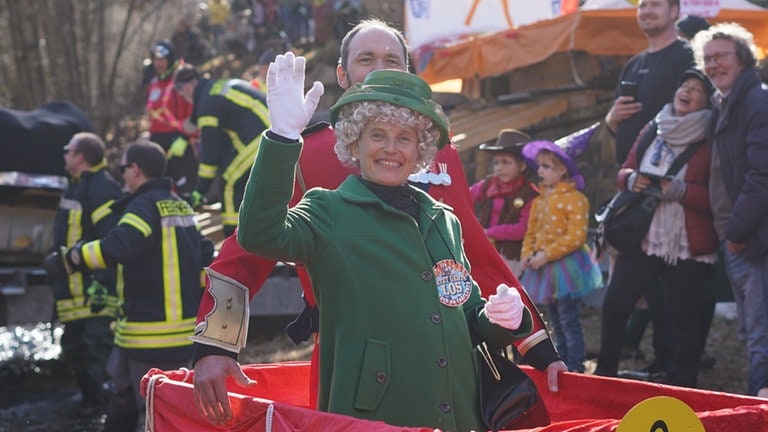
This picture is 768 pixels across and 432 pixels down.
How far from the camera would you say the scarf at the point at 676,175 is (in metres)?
6.82

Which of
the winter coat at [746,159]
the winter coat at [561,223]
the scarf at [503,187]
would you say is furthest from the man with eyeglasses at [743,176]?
the scarf at [503,187]

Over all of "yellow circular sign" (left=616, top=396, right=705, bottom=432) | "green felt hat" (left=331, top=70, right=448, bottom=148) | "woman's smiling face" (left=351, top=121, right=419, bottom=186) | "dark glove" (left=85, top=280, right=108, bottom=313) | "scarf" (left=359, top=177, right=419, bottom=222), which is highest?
"green felt hat" (left=331, top=70, right=448, bottom=148)

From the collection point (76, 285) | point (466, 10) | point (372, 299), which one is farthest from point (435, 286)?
point (466, 10)

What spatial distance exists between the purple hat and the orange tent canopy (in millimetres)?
2836

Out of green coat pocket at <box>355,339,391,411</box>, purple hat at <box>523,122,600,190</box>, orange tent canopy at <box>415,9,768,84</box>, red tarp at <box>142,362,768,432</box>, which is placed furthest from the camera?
orange tent canopy at <box>415,9,768,84</box>

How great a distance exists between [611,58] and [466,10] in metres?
3.18

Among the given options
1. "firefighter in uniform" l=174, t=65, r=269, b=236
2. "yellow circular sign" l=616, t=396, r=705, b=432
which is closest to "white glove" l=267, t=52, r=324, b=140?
"yellow circular sign" l=616, t=396, r=705, b=432

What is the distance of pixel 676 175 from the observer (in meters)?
6.90

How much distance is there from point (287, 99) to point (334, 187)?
96 centimetres

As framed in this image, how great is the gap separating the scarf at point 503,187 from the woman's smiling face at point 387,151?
447cm

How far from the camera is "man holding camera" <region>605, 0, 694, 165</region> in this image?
289 inches

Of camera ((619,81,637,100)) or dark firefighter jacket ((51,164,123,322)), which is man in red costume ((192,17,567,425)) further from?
dark firefighter jacket ((51,164,123,322))

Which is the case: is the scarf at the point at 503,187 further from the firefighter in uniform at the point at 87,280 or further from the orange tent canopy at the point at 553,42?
the orange tent canopy at the point at 553,42

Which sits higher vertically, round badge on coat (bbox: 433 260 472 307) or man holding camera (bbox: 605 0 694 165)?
man holding camera (bbox: 605 0 694 165)
